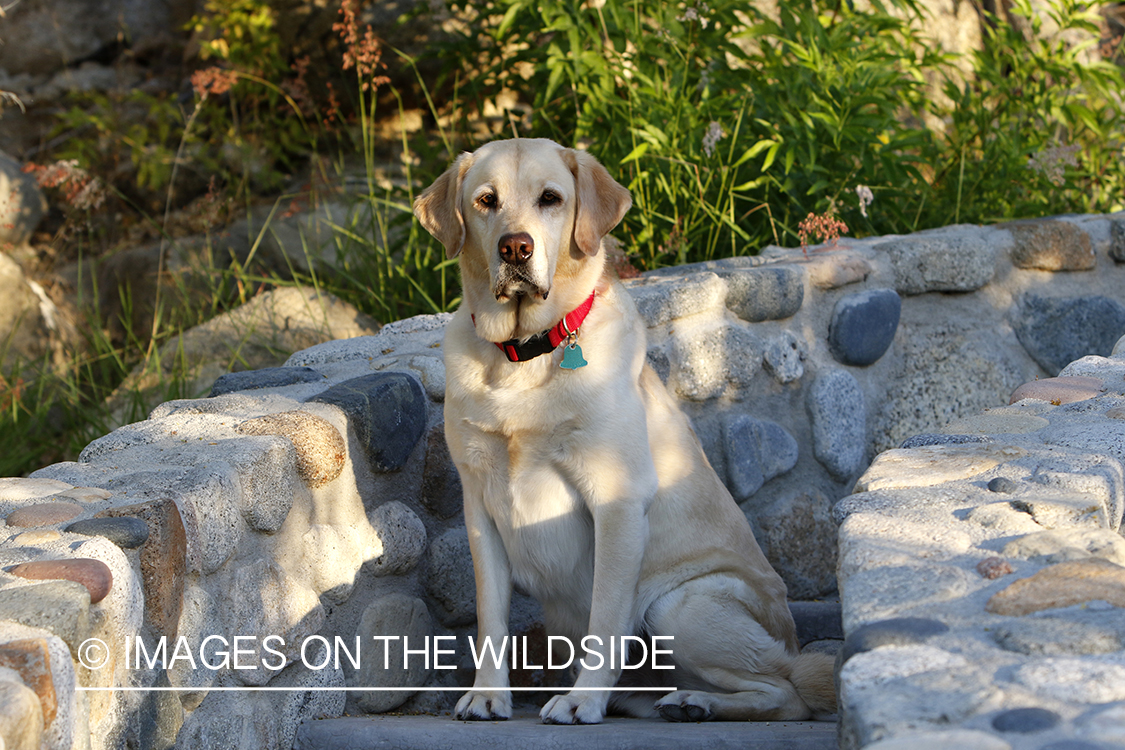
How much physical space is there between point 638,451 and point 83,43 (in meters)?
6.59

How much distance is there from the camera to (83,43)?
7.18 meters

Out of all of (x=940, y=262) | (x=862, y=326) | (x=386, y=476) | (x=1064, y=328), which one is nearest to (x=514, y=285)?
(x=386, y=476)

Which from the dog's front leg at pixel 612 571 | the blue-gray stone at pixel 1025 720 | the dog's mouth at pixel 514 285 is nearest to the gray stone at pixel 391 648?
the dog's front leg at pixel 612 571

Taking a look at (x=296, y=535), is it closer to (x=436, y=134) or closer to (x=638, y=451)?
(x=638, y=451)

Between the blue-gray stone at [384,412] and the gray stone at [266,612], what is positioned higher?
the blue-gray stone at [384,412]

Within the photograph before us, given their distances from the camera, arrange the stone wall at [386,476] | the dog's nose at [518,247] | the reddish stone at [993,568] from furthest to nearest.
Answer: the dog's nose at [518,247]
the stone wall at [386,476]
the reddish stone at [993,568]

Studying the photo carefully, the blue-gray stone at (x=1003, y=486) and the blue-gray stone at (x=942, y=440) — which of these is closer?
the blue-gray stone at (x=1003, y=486)

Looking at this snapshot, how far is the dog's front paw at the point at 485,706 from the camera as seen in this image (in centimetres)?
234

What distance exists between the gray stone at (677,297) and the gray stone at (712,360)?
68 mm

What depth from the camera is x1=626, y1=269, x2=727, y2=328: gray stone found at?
10.5 ft

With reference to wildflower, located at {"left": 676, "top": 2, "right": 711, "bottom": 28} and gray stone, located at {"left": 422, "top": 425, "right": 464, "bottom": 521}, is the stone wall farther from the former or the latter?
wildflower, located at {"left": 676, "top": 2, "right": 711, "bottom": 28}

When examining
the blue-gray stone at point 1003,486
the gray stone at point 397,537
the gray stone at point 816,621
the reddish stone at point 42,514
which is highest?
the reddish stone at point 42,514

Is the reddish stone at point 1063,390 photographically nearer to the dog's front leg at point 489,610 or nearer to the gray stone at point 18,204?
the dog's front leg at point 489,610

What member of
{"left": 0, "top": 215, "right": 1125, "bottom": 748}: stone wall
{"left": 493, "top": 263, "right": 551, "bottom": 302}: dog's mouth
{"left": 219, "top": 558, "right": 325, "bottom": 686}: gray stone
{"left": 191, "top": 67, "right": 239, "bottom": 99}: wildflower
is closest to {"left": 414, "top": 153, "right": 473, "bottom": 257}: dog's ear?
{"left": 493, "top": 263, "right": 551, "bottom": 302}: dog's mouth
